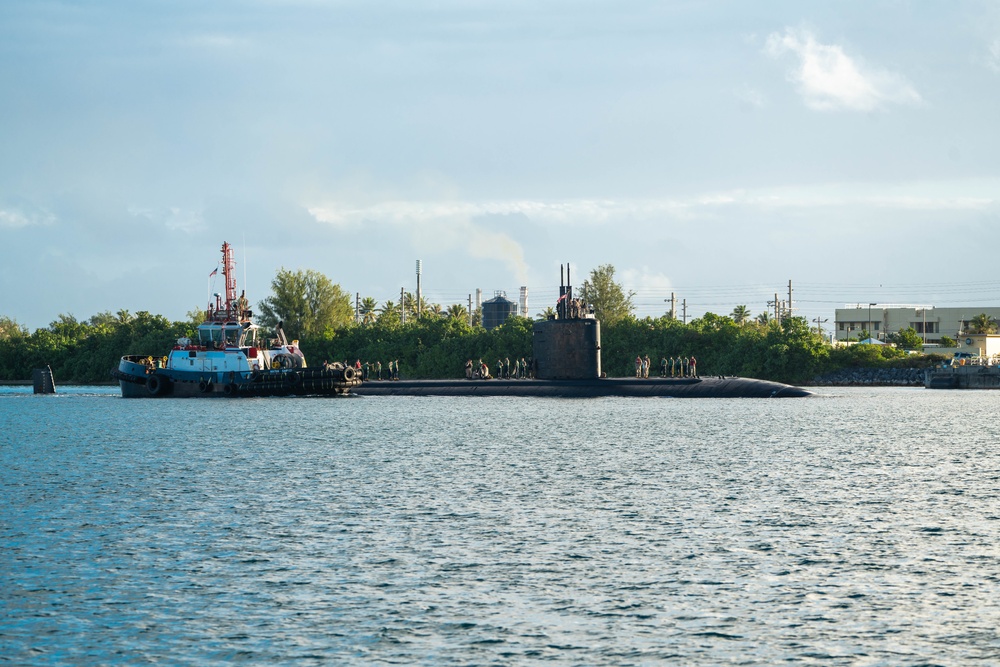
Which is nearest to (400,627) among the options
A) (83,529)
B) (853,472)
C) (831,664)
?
(831,664)

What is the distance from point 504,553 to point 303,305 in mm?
111010

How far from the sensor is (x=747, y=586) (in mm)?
18047

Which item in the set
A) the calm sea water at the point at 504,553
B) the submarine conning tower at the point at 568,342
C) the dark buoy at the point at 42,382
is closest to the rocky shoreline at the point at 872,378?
the submarine conning tower at the point at 568,342

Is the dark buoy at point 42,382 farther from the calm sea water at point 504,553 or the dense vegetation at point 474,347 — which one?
the calm sea water at point 504,553

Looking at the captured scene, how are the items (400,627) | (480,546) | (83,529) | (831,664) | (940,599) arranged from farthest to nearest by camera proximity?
(83,529)
(480,546)
(940,599)
(400,627)
(831,664)

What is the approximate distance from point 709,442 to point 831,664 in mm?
29787

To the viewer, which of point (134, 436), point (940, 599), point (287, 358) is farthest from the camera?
point (287, 358)

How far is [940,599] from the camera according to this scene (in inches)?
674

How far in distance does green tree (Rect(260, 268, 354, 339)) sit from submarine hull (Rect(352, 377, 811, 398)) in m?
52.0

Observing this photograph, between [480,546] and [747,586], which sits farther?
[480,546]

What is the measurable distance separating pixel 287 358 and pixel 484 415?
21.3 m

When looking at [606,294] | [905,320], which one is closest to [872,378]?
[606,294]

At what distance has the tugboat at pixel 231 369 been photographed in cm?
7494

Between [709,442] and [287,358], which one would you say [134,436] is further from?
[287,358]
